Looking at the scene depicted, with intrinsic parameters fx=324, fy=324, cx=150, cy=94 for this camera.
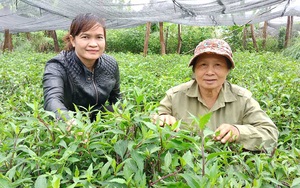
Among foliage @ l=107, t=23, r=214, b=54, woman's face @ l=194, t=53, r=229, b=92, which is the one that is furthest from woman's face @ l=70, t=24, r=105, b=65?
foliage @ l=107, t=23, r=214, b=54

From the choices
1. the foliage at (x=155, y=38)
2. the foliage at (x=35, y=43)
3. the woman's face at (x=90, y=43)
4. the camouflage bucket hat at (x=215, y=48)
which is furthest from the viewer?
the foliage at (x=35, y=43)

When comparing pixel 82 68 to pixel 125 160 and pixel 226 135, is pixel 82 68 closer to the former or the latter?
pixel 226 135

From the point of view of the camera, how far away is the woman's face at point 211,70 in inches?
A: 73.6

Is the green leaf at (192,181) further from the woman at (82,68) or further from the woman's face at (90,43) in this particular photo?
the woman's face at (90,43)

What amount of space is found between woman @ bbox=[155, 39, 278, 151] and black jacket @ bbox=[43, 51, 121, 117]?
0.46 metres

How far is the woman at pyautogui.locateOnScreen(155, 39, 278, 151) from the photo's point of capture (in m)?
1.82

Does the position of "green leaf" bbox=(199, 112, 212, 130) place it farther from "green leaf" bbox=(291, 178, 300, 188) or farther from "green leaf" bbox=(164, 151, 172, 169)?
"green leaf" bbox=(291, 178, 300, 188)

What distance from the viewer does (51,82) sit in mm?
2086

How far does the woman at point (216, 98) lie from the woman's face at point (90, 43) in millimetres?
640

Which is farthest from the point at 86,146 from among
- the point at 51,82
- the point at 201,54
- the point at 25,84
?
the point at 25,84

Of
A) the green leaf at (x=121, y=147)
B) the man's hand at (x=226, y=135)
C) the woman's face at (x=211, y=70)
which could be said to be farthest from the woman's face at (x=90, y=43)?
the green leaf at (x=121, y=147)

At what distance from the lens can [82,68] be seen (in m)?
2.35

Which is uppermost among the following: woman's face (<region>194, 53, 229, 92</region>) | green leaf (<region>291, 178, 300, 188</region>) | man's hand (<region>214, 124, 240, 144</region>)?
woman's face (<region>194, 53, 229, 92</region>)

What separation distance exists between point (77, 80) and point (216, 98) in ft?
3.29
